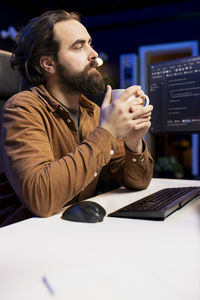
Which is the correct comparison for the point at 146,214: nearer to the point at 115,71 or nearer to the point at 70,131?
the point at 70,131

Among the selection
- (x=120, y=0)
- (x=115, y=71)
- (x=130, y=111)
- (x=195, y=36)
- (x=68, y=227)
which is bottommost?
(x=68, y=227)

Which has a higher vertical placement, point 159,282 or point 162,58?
point 162,58

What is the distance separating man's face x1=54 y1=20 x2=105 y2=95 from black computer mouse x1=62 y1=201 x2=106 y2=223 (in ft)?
1.90

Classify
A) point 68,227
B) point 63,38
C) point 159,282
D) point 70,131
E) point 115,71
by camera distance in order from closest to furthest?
point 159,282 < point 68,227 < point 70,131 < point 63,38 < point 115,71

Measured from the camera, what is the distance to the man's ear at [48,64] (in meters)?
1.37

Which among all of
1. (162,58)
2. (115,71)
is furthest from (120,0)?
(162,58)

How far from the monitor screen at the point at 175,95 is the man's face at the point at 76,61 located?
0.24 m

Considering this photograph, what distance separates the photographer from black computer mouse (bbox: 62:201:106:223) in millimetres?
830

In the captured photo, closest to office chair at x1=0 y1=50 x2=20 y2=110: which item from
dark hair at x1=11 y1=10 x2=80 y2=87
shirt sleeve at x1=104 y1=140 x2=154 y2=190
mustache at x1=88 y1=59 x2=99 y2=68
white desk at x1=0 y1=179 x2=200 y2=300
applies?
dark hair at x1=11 y1=10 x2=80 y2=87

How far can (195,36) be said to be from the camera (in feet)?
18.9

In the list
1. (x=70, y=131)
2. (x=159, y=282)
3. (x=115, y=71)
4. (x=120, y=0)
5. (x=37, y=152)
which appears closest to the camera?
(x=159, y=282)

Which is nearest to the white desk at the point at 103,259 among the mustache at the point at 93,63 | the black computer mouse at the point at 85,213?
the black computer mouse at the point at 85,213

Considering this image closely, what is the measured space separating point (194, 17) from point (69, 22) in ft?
16.5

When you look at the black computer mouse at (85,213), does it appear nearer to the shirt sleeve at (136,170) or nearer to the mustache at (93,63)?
the shirt sleeve at (136,170)
